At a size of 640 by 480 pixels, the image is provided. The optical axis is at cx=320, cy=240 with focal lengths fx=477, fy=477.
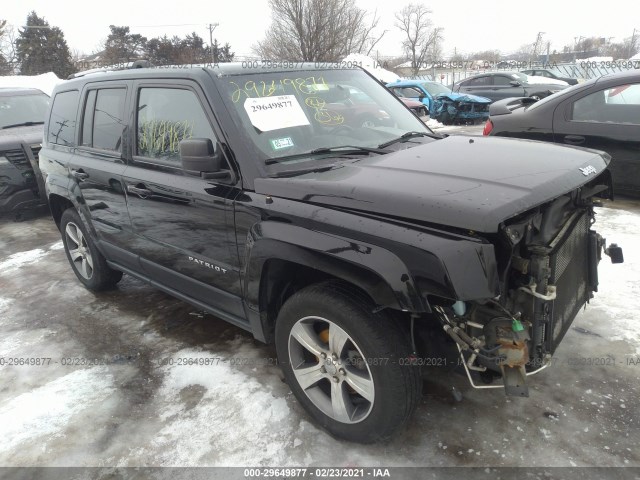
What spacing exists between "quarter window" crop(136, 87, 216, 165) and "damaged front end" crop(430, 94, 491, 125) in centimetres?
1252

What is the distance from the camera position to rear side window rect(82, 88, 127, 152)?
3551 millimetres

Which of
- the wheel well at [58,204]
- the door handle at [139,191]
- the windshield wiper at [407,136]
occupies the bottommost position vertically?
the wheel well at [58,204]

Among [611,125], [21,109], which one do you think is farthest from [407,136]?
[21,109]

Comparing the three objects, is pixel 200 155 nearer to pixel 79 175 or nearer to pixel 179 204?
pixel 179 204

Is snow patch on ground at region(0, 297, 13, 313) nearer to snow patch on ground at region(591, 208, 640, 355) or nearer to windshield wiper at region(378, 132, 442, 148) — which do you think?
windshield wiper at region(378, 132, 442, 148)

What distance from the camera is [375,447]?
2471mm

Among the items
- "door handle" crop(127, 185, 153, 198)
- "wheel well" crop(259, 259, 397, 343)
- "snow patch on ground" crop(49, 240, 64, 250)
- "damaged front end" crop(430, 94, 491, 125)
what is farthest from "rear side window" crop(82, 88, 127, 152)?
Result: "damaged front end" crop(430, 94, 491, 125)

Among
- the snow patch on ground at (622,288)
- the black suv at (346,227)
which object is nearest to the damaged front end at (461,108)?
the snow patch on ground at (622,288)

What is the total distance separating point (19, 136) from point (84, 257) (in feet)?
12.7

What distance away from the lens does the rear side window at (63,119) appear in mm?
4191

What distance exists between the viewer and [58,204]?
4.80 m

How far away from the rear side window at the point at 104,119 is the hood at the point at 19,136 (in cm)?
373

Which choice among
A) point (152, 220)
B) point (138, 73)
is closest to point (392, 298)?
point (152, 220)

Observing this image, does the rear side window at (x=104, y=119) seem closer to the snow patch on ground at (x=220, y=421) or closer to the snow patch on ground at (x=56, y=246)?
the snow patch on ground at (x=220, y=421)
